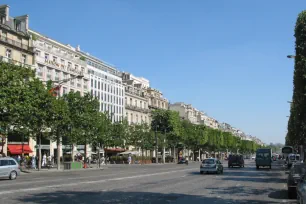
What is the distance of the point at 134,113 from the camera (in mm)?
103688

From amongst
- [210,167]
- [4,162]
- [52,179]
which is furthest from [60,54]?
[52,179]

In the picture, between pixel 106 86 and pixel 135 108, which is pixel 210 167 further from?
pixel 135 108

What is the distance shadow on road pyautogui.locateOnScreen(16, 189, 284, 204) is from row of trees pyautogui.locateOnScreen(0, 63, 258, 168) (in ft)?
64.9

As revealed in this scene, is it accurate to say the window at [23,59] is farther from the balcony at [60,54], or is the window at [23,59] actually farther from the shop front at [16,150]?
the shop front at [16,150]

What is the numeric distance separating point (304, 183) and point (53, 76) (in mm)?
62382

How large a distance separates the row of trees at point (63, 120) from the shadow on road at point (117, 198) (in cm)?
1979

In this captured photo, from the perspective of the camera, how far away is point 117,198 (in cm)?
1544

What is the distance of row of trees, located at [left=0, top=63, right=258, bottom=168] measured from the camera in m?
35.0

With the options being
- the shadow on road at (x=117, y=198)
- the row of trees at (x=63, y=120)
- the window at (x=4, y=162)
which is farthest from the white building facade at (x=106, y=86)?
the shadow on road at (x=117, y=198)

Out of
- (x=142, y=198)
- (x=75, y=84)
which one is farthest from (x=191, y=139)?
(x=142, y=198)

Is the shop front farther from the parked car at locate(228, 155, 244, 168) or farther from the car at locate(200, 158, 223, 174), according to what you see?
the car at locate(200, 158, 223, 174)

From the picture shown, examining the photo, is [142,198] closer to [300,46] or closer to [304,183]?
[304,183]

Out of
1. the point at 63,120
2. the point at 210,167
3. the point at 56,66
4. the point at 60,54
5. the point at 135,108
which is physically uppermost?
the point at 60,54

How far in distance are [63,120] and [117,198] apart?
1169 inches
